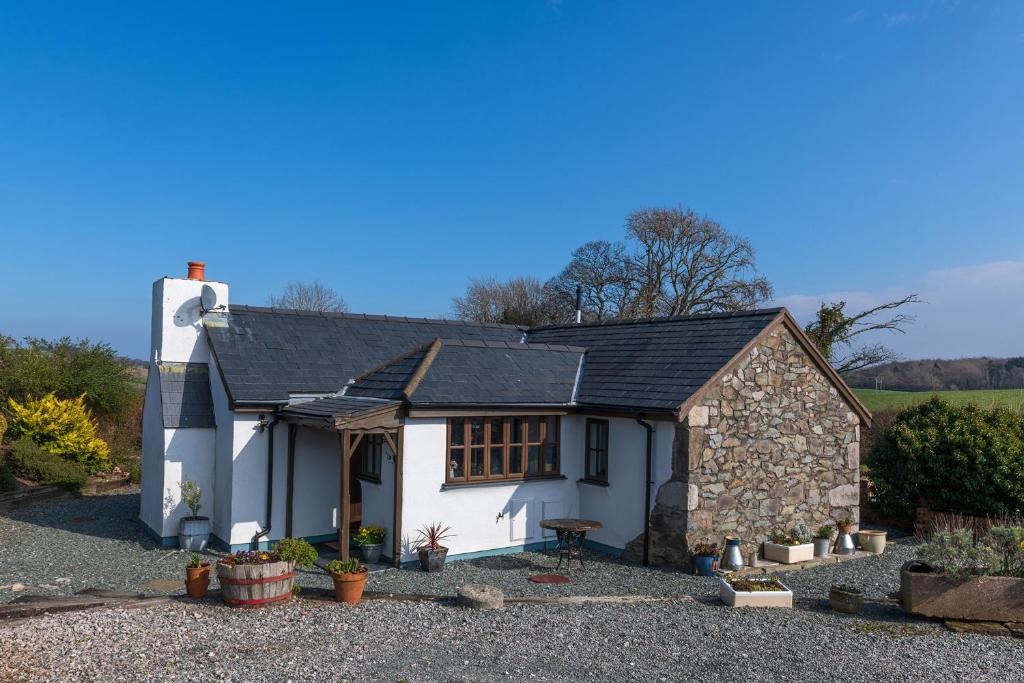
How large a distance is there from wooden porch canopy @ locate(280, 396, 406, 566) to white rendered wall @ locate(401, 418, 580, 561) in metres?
0.23

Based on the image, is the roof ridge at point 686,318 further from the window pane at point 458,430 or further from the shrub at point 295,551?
the shrub at point 295,551

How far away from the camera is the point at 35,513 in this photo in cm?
1622

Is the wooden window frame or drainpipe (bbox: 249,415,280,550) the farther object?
the wooden window frame

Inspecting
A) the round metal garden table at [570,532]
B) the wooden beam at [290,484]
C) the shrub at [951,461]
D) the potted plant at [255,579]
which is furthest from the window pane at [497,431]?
the shrub at [951,461]

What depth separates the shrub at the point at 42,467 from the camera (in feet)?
60.4

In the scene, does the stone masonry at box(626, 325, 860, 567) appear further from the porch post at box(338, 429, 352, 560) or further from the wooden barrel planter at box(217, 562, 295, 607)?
the wooden barrel planter at box(217, 562, 295, 607)

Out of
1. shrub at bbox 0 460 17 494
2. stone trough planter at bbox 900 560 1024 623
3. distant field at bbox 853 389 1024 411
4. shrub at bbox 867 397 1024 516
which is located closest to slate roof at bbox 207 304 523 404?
shrub at bbox 0 460 17 494

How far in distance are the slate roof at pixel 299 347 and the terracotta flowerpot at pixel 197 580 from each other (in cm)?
401

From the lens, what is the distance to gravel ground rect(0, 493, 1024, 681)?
7148 mm

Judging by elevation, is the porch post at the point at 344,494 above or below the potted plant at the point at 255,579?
above

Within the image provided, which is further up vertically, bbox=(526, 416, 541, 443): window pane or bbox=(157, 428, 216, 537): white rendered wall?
bbox=(526, 416, 541, 443): window pane

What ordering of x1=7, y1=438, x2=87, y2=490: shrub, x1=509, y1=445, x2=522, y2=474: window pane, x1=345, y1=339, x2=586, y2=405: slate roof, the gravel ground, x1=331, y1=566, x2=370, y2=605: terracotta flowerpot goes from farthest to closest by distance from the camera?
x1=7, y1=438, x2=87, y2=490: shrub < x1=509, y1=445, x2=522, y2=474: window pane < x1=345, y1=339, x2=586, y2=405: slate roof < x1=331, y1=566, x2=370, y2=605: terracotta flowerpot < the gravel ground

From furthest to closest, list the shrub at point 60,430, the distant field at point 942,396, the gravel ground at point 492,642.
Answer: the distant field at point 942,396
the shrub at point 60,430
the gravel ground at point 492,642

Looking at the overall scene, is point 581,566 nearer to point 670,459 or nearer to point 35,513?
point 670,459
